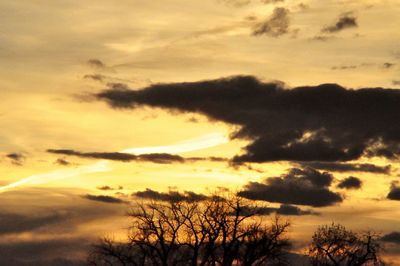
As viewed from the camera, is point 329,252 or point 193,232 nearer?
point 193,232

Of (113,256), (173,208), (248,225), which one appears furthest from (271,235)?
(113,256)

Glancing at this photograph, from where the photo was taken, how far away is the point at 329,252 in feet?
307

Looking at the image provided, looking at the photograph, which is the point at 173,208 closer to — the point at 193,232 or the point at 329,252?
the point at 193,232

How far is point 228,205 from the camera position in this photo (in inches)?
3497

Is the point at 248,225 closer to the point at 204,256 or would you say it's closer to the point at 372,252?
the point at 204,256

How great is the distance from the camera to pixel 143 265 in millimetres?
88750

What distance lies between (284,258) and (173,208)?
471 inches

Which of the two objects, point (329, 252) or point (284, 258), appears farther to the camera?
point (329, 252)

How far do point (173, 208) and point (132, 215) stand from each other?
4.21 metres

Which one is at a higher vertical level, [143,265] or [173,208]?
[173,208]

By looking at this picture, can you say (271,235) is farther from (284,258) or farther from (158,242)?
(158,242)

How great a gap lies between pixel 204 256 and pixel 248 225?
210 inches

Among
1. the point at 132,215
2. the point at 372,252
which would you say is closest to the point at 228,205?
the point at 132,215

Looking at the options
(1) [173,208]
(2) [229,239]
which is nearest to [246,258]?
(2) [229,239]
